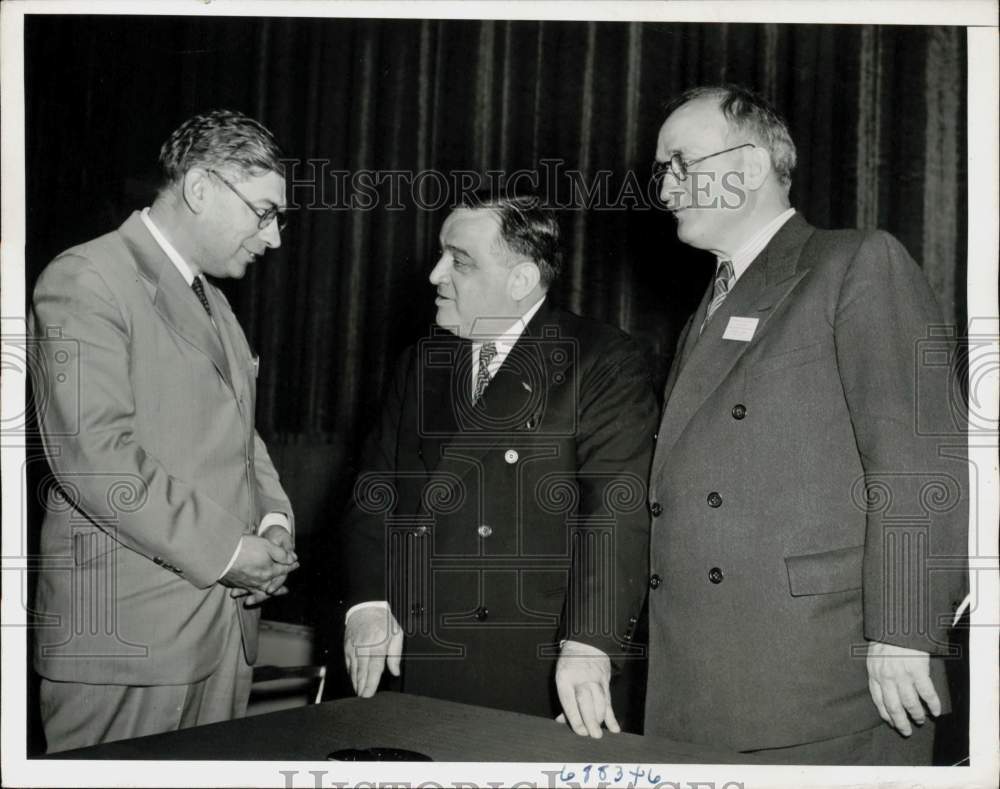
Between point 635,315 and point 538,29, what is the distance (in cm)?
80

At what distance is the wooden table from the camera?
6.46 feet

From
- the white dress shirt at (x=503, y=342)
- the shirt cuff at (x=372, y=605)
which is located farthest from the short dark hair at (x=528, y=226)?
the shirt cuff at (x=372, y=605)

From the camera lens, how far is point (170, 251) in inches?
106

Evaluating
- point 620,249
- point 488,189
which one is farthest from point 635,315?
point 488,189

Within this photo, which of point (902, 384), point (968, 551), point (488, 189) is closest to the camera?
point (902, 384)

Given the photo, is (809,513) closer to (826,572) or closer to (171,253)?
(826,572)

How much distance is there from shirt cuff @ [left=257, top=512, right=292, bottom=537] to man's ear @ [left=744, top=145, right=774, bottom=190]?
4.69ft

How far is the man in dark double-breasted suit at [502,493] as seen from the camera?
102 inches

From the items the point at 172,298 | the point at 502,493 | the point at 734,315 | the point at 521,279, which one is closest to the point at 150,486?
the point at 172,298

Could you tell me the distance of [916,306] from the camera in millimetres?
2385

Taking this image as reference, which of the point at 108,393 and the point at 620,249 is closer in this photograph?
the point at 108,393

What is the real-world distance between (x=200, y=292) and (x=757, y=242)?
1.39m

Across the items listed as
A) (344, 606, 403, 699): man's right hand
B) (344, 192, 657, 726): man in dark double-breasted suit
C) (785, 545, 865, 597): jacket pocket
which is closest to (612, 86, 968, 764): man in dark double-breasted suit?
(785, 545, 865, 597): jacket pocket

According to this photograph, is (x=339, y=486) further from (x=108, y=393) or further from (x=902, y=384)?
(x=902, y=384)
